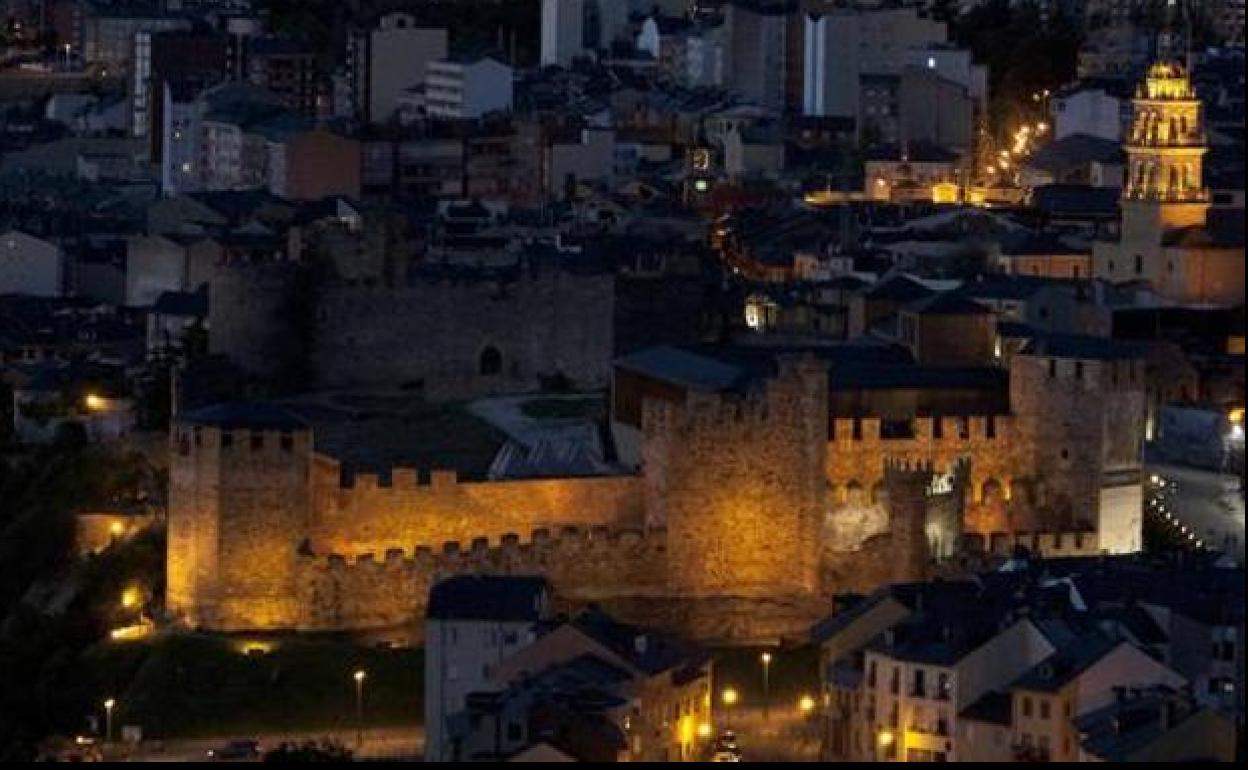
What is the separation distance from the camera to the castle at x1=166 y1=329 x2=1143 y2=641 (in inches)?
1786

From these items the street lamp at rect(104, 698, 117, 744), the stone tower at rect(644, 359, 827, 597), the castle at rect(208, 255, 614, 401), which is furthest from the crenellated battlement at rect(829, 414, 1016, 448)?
the castle at rect(208, 255, 614, 401)

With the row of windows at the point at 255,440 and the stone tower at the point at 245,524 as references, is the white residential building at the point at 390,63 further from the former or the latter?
the stone tower at the point at 245,524

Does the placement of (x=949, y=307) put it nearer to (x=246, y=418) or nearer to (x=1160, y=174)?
(x=246, y=418)

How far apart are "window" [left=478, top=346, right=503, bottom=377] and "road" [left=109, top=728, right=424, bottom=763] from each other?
11.2m

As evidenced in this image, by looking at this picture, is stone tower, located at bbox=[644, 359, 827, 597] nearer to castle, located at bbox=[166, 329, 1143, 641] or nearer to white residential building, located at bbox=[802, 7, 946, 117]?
castle, located at bbox=[166, 329, 1143, 641]

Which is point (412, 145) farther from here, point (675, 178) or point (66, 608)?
point (66, 608)

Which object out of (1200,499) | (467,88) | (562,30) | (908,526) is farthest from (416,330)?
(562,30)

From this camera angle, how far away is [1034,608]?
42094 millimetres

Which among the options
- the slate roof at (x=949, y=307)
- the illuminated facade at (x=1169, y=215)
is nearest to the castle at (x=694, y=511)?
the slate roof at (x=949, y=307)

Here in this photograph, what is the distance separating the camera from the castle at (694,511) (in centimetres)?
4538

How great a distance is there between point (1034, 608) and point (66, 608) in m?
9.30

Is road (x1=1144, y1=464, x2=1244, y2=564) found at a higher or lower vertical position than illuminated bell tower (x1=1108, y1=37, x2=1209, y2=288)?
lower

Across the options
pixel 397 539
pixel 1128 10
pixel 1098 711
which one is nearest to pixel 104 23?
pixel 1128 10

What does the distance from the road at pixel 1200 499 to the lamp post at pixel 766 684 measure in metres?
5.18
